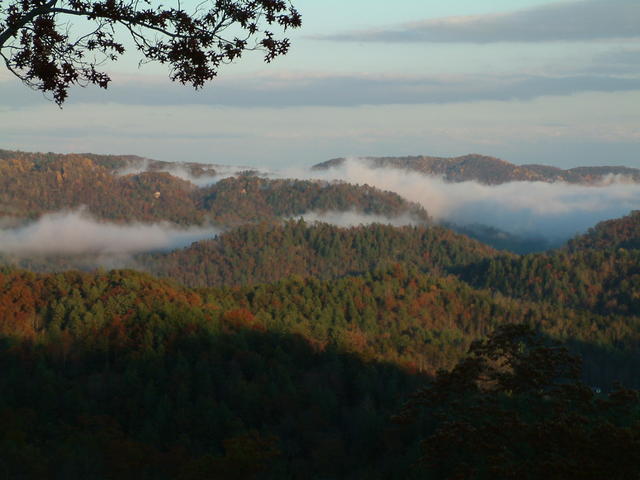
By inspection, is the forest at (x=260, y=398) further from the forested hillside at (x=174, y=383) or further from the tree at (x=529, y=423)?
the forested hillside at (x=174, y=383)

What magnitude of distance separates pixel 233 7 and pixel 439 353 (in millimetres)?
186369

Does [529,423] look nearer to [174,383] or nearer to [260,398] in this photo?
[260,398]

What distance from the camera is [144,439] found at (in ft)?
366

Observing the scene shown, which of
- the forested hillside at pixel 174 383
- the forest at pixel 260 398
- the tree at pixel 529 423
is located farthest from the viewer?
the forested hillside at pixel 174 383

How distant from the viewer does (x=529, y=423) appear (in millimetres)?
25953

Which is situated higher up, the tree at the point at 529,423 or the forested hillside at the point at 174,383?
the tree at the point at 529,423

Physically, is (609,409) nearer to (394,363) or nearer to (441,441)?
(441,441)

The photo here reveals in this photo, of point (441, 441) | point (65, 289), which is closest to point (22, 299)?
point (65, 289)

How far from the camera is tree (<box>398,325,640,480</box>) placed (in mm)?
22484

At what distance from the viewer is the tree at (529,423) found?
→ 73.8 feet

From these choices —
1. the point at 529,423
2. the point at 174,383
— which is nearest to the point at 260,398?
the point at 174,383

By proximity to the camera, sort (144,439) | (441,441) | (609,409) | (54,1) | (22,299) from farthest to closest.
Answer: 1. (22,299)
2. (144,439)
3. (609,409)
4. (441,441)
5. (54,1)

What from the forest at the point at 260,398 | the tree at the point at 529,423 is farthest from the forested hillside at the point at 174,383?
the tree at the point at 529,423

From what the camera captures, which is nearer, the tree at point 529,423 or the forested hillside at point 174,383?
the tree at point 529,423
